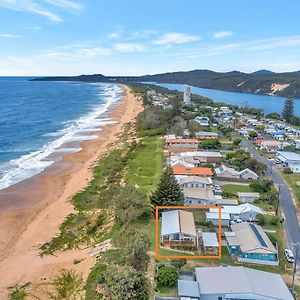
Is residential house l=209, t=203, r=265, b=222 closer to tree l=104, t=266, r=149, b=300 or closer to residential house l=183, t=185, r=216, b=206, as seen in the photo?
residential house l=183, t=185, r=216, b=206

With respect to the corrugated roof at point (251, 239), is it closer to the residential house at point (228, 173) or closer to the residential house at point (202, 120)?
the residential house at point (228, 173)

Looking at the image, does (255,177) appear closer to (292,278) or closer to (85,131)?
(292,278)

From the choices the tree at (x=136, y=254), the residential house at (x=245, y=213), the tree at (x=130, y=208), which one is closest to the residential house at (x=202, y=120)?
the residential house at (x=245, y=213)

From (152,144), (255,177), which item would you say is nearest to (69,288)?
(255,177)

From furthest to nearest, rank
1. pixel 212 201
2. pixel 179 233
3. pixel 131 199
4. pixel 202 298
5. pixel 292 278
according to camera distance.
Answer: pixel 212 201, pixel 131 199, pixel 179 233, pixel 292 278, pixel 202 298

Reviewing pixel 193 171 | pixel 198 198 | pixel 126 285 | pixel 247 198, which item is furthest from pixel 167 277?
pixel 193 171

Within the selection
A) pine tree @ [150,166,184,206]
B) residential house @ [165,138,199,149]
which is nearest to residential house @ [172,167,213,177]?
pine tree @ [150,166,184,206]

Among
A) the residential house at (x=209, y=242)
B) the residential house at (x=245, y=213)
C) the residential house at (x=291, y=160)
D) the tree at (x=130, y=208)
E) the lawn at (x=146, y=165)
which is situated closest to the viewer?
the residential house at (x=209, y=242)
